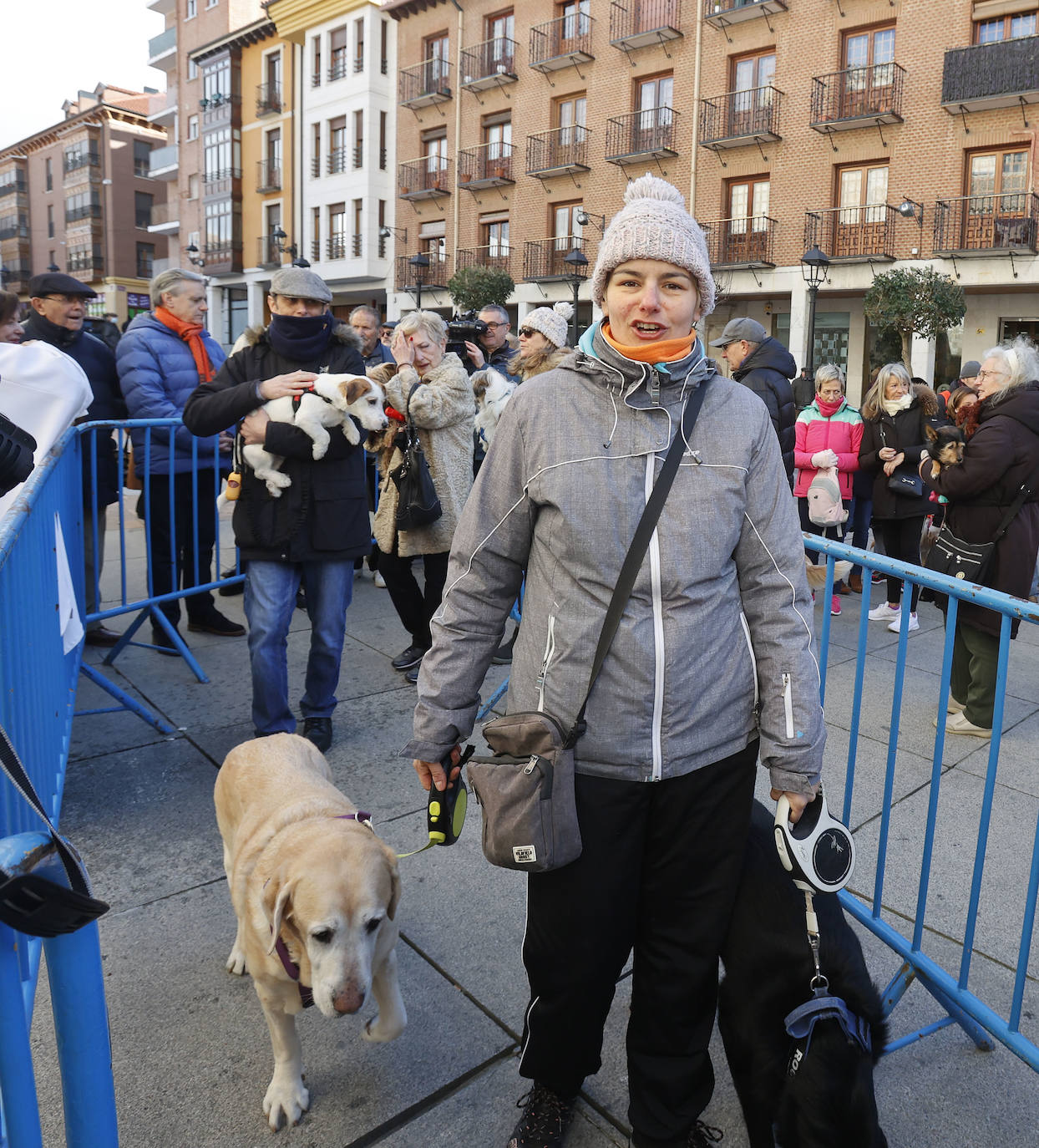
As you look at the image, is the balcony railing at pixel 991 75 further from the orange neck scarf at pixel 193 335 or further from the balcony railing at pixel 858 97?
the orange neck scarf at pixel 193 335

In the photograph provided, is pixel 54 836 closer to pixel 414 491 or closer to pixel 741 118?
pixel 414 491

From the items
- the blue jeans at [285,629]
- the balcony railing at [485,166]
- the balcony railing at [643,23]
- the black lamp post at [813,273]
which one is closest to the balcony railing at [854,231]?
the black lamp post at [813,273]

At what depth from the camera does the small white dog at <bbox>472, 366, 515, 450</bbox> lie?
6395mm

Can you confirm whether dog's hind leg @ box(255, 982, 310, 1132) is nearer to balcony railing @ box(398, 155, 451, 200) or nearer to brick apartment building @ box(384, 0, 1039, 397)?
brick apartment building @ box(384, 0, 1039, 397)

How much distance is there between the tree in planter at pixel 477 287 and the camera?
92.9 ft

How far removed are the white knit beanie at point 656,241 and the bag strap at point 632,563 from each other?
1.24 feet

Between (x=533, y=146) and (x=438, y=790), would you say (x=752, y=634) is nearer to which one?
(x=438, y=790)

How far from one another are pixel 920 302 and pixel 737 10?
10938mm

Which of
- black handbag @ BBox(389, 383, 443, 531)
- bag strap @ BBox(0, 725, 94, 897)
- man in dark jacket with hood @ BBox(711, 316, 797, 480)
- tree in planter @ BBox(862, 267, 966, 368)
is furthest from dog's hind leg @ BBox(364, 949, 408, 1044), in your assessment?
tree in planter @ BBox(862, 267, 966, 368)

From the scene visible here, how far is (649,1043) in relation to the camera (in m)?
2.04

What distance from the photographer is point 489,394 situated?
6488 mm

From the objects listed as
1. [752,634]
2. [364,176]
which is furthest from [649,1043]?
[364,176]

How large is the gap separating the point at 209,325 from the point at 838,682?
42.5 m

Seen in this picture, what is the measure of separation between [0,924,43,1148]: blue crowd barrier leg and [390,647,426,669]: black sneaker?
4265mm
